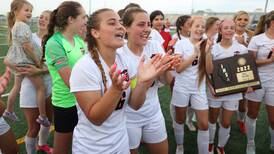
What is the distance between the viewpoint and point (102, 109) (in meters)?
1.71

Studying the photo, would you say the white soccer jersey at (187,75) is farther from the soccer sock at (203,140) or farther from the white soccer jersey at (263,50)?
the white soccer jersey at (263,50)

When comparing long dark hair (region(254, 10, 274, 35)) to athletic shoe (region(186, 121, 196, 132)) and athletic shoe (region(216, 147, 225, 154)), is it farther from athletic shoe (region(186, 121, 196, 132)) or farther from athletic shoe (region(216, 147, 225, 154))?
athletic shoe (region(186, 121, 196, 132))

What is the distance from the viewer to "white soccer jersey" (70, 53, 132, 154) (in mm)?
1854

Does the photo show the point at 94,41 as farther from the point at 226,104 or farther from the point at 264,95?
the point at 264,95

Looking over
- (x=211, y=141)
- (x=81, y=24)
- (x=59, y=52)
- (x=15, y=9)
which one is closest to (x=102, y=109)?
(x=59, y=52)

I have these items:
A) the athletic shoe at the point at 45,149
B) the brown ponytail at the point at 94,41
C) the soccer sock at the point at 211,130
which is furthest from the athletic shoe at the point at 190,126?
the brown ponytail at the point at 94,41

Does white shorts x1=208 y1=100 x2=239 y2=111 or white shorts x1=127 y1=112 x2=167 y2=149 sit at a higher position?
white shorts x1=127 y1=112 x2=167 y2=149

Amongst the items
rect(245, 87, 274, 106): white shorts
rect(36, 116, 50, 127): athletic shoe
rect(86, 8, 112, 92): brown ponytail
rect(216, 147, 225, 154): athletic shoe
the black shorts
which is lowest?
rect(216, 147, 225, 154): athletic shoe

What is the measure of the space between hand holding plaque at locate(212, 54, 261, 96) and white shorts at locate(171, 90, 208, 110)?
0.78 ft

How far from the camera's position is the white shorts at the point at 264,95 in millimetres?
3890

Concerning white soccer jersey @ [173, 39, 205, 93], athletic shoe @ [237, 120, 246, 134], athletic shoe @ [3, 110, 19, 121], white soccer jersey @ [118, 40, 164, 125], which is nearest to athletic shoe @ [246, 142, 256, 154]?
athletic shoe @ [237, 120, 246, 134]

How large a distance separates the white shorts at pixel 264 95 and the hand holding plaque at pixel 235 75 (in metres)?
0.14

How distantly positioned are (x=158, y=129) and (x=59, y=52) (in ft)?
3.85

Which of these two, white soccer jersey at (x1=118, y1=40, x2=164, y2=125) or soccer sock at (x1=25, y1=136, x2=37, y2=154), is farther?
soccer sock at (x1=25, y1=136, x2=37, y2=154)
